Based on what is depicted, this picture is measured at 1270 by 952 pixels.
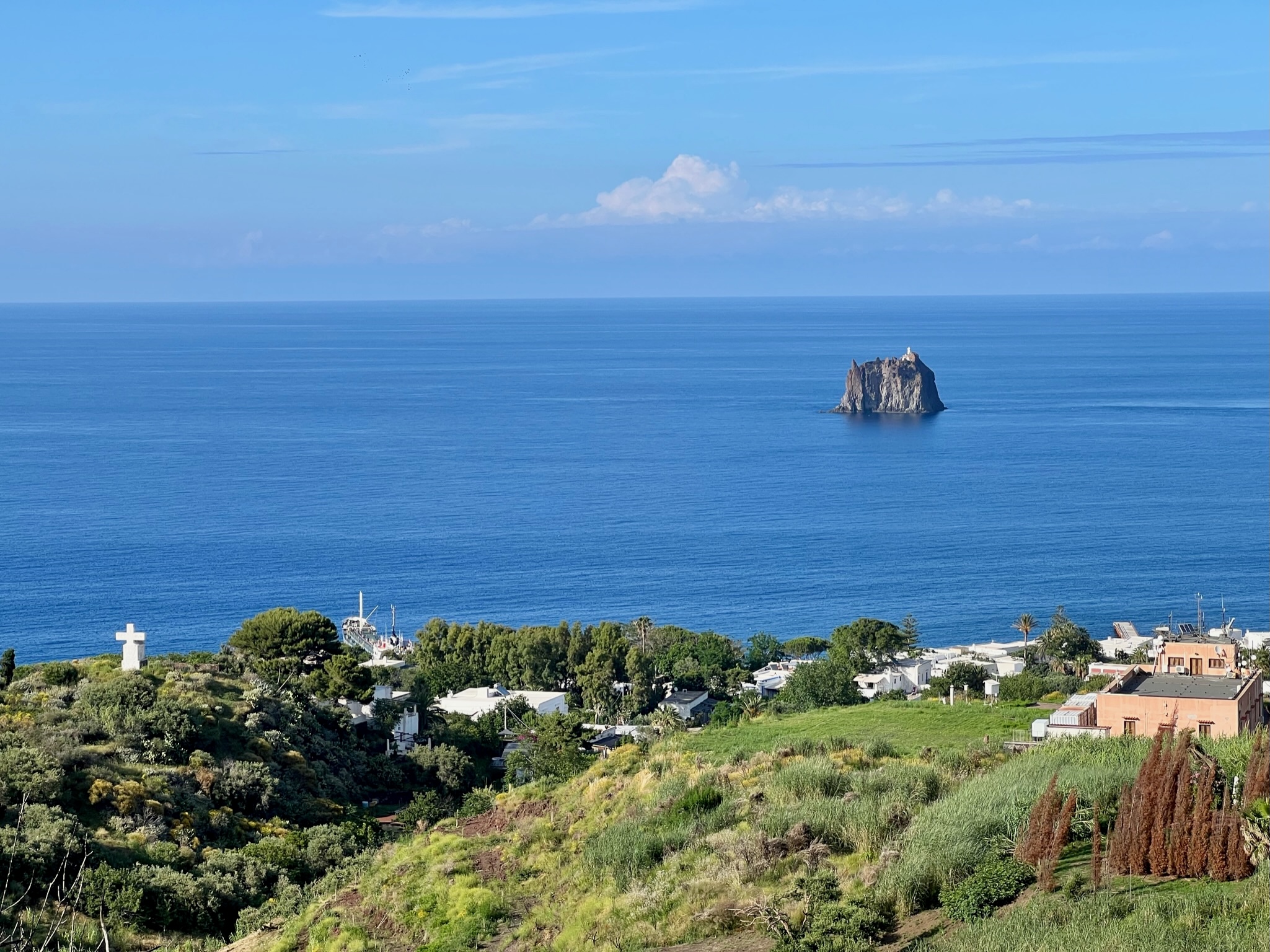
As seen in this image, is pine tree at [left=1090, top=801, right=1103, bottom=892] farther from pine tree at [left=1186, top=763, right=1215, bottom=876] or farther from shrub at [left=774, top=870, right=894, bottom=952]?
shrub at [left=774, top=870, right=894, bottom=952]

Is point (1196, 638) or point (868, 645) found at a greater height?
point (1196, 638)

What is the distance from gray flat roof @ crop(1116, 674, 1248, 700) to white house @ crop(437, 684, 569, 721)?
2369cm

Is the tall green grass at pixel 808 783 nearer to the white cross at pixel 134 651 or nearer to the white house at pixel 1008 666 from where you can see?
the white cross at pixel 134 651

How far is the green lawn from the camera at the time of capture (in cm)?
2109

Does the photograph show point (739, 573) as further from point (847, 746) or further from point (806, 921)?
point (806, 921)

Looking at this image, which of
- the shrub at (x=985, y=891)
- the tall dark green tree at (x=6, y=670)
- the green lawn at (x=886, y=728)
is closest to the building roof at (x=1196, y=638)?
the green lawn at (x=886, y=728)

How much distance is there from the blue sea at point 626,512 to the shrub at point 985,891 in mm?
49351

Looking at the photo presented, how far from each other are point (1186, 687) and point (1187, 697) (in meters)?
1.67

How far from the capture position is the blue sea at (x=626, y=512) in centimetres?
6588

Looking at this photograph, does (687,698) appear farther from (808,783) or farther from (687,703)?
(808,783)

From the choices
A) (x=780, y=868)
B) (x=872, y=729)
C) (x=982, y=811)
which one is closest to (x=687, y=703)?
(x=872, y=729)

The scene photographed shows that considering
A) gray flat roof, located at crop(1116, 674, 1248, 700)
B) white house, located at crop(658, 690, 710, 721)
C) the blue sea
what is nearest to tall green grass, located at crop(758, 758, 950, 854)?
gray flat roof, located at crop(1116, 674, 1248, 700)

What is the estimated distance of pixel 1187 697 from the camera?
19562mm

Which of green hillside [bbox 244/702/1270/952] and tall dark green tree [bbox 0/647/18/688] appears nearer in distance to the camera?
green hillside [bbox 244/702/1270/952]
